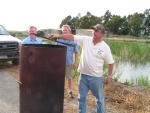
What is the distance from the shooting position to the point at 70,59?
5785 mm

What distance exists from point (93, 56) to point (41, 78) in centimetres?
103

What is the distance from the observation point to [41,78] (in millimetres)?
3619

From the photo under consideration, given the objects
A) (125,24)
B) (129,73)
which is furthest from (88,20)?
(129,73)

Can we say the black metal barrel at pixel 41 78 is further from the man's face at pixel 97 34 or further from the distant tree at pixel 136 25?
the distant tree at pixel 136 25

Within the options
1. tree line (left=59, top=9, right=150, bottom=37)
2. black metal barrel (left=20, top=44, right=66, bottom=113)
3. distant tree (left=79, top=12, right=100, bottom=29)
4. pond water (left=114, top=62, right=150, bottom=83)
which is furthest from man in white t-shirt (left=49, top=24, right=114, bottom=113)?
distant tree (left=79, top=12, right=100, bottom=29)

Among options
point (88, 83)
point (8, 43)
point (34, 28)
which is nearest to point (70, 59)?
point (34, 28)

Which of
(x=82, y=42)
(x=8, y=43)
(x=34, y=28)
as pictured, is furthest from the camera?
(x=8, y=43)

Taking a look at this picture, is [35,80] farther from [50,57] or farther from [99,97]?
[99,97]

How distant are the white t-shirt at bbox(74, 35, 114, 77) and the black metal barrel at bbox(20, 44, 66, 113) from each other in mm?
557

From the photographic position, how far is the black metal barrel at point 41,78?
3.58 m

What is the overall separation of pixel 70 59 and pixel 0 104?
1929 mm

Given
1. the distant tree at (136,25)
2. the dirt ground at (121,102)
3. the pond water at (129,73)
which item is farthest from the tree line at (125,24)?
the dirt ground at (121,102)

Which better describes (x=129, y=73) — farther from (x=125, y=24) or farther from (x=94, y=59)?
(x=125, y=24)

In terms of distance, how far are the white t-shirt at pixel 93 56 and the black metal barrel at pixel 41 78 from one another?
0.56 m
